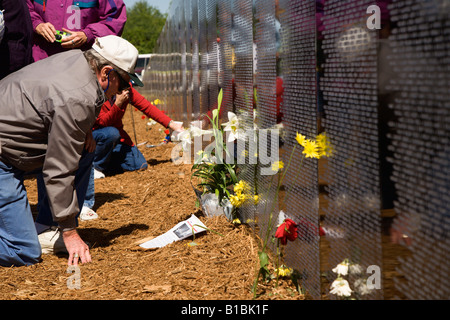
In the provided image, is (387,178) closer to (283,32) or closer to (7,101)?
(283,32)

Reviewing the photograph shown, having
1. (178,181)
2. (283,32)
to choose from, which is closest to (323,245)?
(283,32)

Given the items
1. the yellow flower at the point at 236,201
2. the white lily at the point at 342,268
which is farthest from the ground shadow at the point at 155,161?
the white lily at the point at 342,268

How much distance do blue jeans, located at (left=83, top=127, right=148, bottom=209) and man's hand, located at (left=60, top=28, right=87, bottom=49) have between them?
63.5 inches

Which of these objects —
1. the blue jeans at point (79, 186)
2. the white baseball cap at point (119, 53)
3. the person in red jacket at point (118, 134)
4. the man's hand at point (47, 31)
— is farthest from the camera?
the person in red jacket at point (118, 134)

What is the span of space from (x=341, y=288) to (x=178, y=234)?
173 centimetres

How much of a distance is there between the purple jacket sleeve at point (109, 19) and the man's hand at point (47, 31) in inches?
11.1

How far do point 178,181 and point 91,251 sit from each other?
6.74 ft

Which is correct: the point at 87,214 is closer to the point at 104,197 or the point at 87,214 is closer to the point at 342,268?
the point at 104,197

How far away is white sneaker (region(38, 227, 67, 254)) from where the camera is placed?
11.4 feet

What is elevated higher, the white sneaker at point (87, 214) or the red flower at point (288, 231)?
the red flower at point (288, 231)

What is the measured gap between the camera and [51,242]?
3490 millimetres

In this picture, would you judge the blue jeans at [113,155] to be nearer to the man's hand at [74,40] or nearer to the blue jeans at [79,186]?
the man's hand at [74,40]

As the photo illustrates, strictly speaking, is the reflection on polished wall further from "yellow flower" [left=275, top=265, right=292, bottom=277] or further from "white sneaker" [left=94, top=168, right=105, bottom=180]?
"white sneaker" [left=94, top=168, right=105, bottom=180]

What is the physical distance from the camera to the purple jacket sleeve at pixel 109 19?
4418mm
